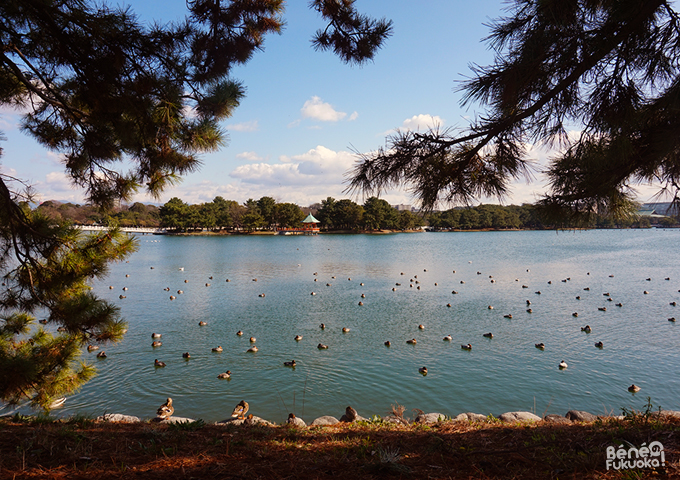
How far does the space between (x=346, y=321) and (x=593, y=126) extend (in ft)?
35.4

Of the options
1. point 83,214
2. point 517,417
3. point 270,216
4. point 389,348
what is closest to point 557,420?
point 517,417

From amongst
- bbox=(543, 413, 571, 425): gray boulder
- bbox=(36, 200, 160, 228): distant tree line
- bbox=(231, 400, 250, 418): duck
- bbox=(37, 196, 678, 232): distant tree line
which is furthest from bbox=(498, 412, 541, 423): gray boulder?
bbox=(37, 196, 678, 232): distant tree line

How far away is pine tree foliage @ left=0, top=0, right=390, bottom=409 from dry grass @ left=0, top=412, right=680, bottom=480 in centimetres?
107

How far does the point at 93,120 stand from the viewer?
4.22 m

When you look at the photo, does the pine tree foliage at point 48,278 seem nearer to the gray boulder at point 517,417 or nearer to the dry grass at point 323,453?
the dry grass at point 323,453

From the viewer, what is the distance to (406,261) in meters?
32.4

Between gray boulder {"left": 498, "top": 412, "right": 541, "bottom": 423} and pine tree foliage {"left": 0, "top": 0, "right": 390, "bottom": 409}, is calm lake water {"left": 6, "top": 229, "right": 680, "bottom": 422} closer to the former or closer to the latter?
gray boulder {"left": 498, "top": 412, "right": 541, "bottom": 423}

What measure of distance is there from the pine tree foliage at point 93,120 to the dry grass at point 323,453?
1071 millimetres

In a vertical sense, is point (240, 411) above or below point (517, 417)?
below

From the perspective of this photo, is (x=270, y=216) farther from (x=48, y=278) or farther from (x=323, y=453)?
(x=323, y=453)

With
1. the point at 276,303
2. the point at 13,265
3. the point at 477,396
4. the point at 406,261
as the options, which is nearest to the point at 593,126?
the point at 477,396

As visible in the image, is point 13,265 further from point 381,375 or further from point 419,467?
point 381,375

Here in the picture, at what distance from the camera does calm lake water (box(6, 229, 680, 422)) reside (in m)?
7.66

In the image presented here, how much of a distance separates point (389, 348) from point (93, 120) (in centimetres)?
899
